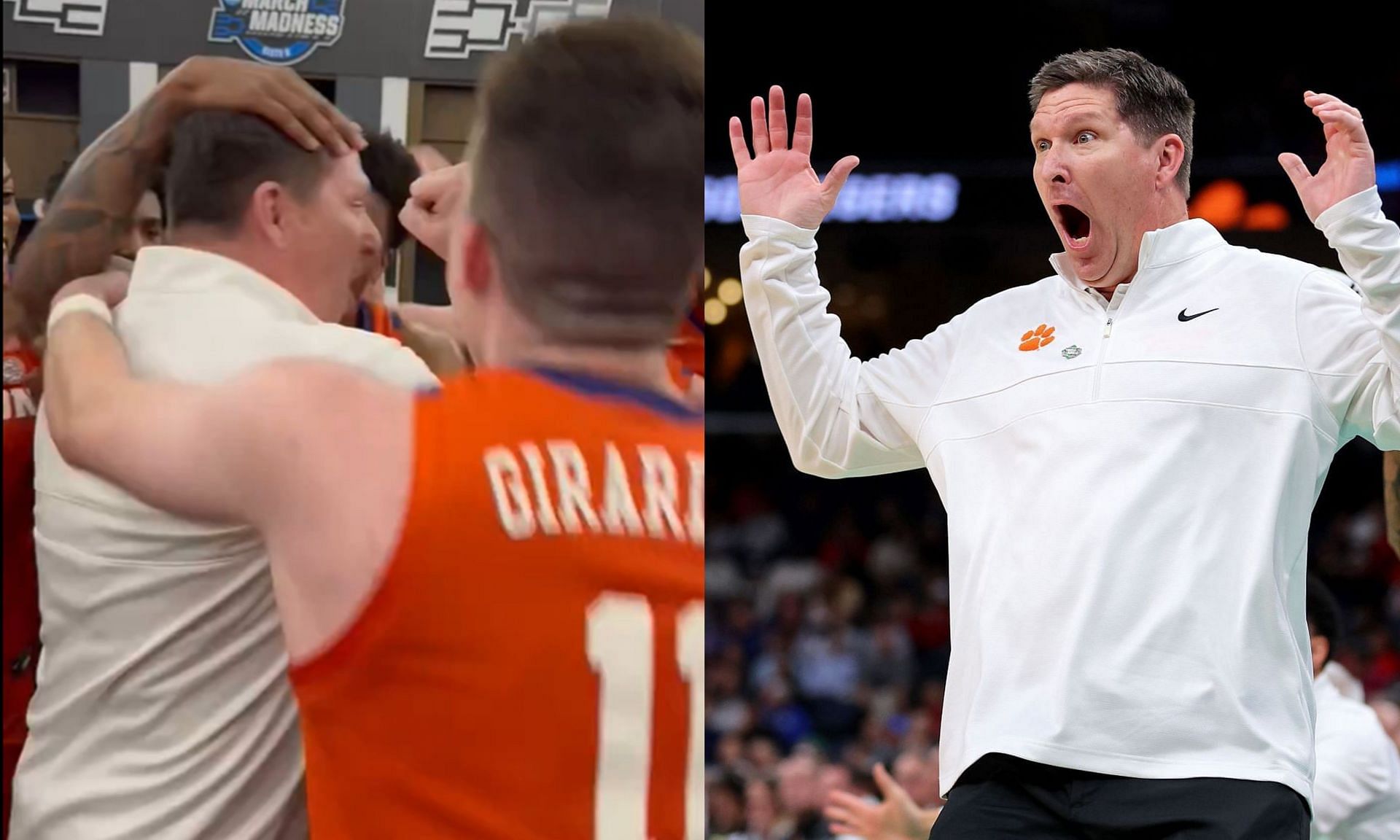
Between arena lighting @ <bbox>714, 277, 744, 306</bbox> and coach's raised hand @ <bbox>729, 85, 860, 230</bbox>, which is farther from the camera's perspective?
arena lighting @ <bbox>714, 277, 744, 306</bbox>

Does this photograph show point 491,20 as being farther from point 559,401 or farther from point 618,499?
point 618,499

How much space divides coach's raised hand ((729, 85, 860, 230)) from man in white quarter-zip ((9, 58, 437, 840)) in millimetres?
835

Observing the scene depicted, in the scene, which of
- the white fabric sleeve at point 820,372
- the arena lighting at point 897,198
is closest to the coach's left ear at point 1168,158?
the white fabric sleeve at point 820,372

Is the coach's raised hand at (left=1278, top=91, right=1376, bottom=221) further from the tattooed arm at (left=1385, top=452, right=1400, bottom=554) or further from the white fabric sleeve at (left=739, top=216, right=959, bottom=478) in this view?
the tattooed arm at (left=1385, top=452, right=1400, bottom=554)

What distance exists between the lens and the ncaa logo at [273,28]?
2.48 meters

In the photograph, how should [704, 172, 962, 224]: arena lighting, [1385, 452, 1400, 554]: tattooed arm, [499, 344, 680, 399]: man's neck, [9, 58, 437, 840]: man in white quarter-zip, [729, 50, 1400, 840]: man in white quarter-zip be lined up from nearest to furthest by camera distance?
1. [9, 58, 437, 840]: man in white quarter-zip
2. [499, 344, 680, 399]: man's neck
3. [729, 50, 1400, 840]: man in white quarter-zip
4. [1385, 452, 1400, 554]: tattooed arm
5. [704, 172, 962, 224]: arena lighting

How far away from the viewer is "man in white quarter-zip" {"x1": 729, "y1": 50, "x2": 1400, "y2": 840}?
8.53 feet

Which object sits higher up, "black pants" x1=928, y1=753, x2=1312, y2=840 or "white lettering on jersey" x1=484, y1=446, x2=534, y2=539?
"white lettering on jersey" x1=484, y1=446, x2=534, y2=539

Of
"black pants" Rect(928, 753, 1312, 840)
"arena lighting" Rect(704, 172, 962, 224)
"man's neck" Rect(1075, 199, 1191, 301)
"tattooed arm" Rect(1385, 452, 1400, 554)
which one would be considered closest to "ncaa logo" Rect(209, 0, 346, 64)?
"man's neck" Rect(1075, 199, 1191, 301)

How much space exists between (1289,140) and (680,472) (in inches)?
530

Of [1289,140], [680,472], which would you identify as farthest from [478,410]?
[1289,140]

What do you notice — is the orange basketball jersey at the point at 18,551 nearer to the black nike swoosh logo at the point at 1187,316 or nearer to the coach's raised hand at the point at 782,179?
the coach's raised hand at the point at 782,179

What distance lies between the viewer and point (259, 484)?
2381 millimetres

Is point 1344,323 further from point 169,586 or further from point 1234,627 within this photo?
point 169,586
